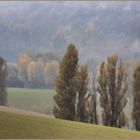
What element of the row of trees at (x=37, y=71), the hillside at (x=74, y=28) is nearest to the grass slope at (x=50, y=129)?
the row of trees at (x=37, y=71)

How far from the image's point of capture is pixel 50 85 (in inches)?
239

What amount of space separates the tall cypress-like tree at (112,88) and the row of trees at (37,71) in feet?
2.04

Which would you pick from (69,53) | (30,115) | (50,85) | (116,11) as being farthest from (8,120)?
(116,11)

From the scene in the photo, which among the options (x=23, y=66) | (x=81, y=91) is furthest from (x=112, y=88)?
(x=23, y=66)

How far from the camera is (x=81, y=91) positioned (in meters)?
6.14

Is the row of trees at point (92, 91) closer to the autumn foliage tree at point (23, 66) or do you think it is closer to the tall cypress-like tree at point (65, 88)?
the tall cypress-like tree at point (65, 88)

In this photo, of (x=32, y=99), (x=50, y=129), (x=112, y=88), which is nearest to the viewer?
(x=50, y=129)

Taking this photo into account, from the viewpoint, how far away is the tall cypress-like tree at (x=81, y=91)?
6.13m

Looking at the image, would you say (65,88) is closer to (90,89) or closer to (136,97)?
(90,89)

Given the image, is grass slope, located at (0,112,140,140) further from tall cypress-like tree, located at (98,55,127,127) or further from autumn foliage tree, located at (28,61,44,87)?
autumn foliage tree, located at (28,61,44,87)

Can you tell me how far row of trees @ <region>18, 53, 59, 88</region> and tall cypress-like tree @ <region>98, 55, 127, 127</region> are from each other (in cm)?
62

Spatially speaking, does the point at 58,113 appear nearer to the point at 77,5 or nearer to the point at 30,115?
the point at 30,115

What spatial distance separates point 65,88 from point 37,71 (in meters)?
0.42

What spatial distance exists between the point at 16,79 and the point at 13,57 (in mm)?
290
